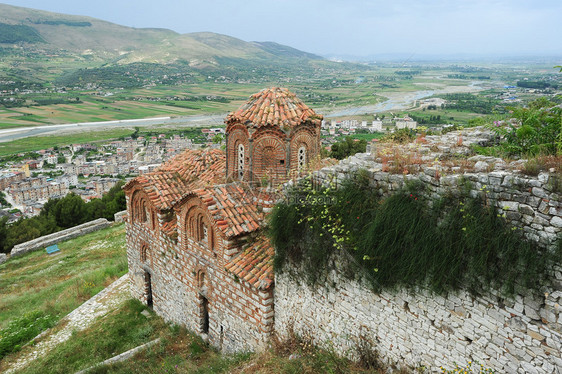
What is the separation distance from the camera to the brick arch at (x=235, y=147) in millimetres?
10039

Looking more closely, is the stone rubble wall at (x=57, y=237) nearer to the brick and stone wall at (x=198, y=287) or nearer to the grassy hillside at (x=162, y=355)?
the grassy hillside at (x=162, y=355)

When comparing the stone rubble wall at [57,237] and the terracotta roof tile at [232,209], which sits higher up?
the terracotta roof tile at [232,209]

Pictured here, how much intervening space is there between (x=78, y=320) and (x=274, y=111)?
9854 millimetres

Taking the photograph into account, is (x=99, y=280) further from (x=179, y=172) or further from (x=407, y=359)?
(x=407, y=359)

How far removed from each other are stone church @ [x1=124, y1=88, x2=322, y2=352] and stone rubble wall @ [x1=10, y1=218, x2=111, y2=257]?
57.5 ft

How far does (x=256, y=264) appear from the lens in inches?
322

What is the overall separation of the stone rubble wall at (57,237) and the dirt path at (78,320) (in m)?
14.0

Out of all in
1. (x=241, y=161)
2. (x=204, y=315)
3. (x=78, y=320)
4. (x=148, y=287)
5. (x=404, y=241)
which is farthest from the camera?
(x=78, y=320)

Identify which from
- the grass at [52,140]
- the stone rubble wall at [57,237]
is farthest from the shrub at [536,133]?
the grass at [52,140]

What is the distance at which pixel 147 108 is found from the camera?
111 m

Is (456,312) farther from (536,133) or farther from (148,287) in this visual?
(148,287)

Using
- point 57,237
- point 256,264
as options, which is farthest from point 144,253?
point 57,237

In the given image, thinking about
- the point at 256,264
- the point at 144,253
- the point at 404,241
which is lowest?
the point at 144,253

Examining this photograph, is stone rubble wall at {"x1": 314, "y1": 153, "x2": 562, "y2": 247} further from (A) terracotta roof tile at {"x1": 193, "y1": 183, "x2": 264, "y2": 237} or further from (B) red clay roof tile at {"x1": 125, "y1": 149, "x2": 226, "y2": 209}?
(B) red clay roof tile at {"x1": 125, "y1": 149, "x2": 226, "y2": 209}
